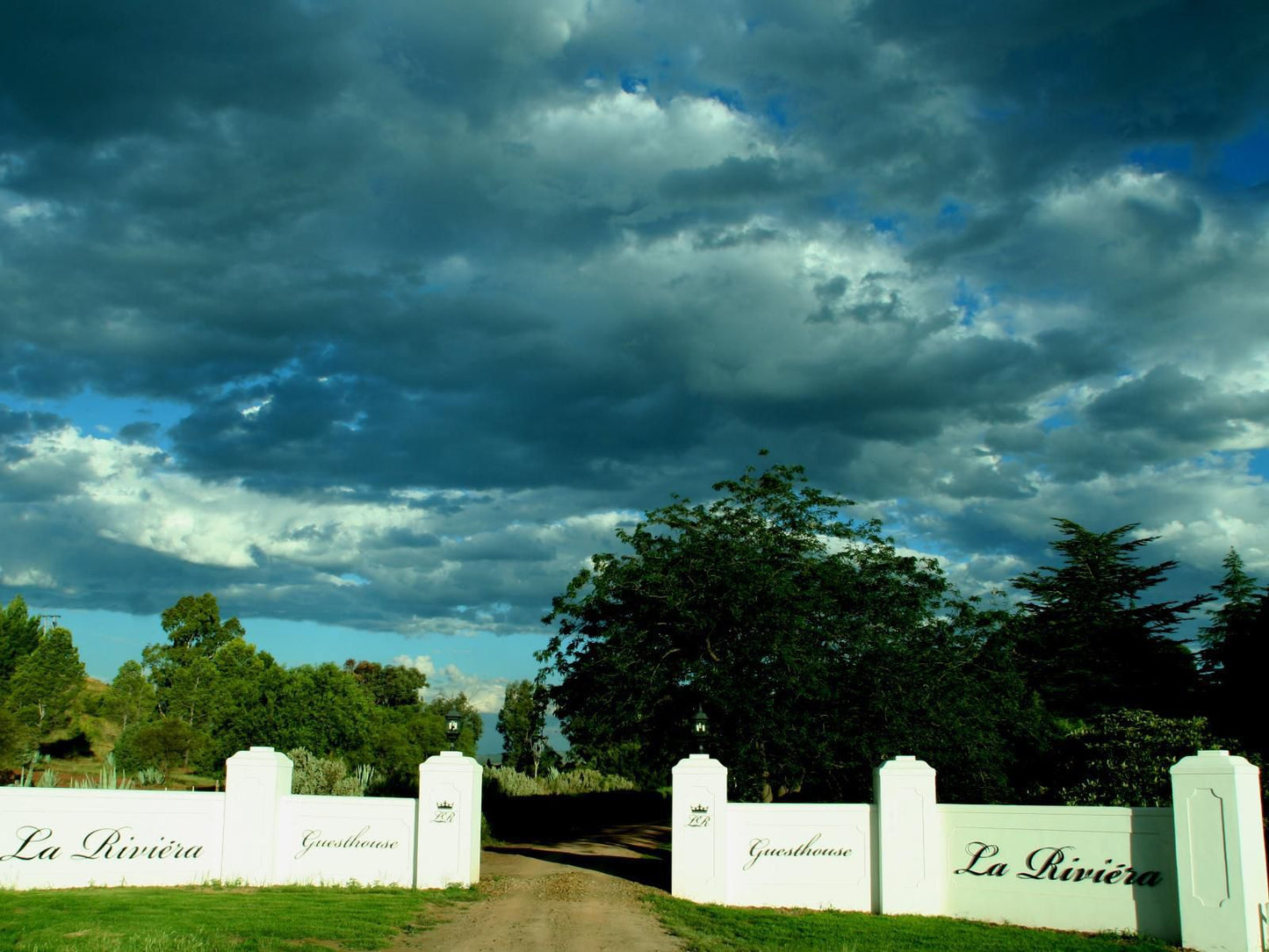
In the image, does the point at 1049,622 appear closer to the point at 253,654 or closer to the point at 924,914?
the point at 924,914

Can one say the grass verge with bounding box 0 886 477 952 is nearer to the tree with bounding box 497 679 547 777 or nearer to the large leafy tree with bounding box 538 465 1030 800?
the large leafy tree with bounding box 538 465 1030 800

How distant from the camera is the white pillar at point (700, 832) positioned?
16.3 meters

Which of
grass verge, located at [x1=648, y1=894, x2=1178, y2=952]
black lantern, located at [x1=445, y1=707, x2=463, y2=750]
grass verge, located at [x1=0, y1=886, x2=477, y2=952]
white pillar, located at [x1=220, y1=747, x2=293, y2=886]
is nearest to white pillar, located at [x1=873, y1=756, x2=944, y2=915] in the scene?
grass verge, located at [x1=648, y1=894, x2=1178, y2=952]

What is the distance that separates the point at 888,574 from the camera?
23375mm

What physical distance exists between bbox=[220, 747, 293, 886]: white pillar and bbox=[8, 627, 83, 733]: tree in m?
33.7

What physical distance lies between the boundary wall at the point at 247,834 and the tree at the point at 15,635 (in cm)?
3695

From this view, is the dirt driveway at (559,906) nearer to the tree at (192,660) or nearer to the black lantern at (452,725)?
the black lantern at (452,725)

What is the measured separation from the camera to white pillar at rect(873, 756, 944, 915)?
15312 mm

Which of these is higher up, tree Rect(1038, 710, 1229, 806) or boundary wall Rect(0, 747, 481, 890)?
tree Rect(1038, 710, 1229, 806)

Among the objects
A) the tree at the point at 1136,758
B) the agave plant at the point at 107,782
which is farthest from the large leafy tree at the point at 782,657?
the agave plant at the point at 107,782

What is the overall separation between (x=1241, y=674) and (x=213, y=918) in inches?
1549

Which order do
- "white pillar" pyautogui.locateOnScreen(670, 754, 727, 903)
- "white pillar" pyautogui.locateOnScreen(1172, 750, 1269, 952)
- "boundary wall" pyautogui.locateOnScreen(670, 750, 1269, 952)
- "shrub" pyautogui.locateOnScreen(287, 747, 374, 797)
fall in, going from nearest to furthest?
"white pillar" pyautogui.locateOnScreen(1172, 750, 1269, 952)
"boundary wall" pyautogui.locateOnScreen(670, 750, 1269, 952)
"white pillar" pyautogui.locateOnScreen(670, 754, 727, 903)
"shrub" pyautogui.locateOnScreen(287, 747, 374, 797)

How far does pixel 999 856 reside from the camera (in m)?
15.0

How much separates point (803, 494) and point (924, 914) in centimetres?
1050
